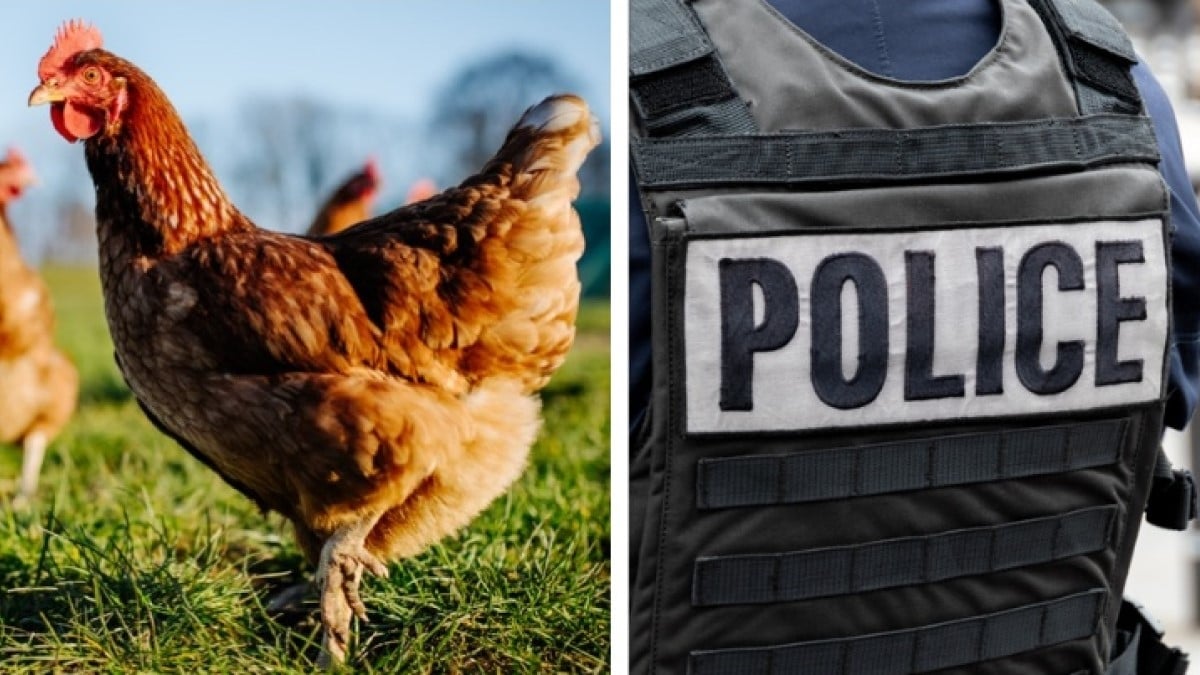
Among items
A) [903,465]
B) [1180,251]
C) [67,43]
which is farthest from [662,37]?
[1180,251]

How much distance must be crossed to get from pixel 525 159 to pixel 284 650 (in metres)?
0.65

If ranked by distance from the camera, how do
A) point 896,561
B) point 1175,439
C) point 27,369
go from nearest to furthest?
point 896,561 → point 27,369 → point 1175,439

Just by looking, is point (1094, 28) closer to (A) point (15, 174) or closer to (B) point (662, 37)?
(B) point (662, 37)

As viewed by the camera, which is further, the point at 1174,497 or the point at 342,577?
the point at 1174,497

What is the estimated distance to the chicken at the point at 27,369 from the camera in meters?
2.09

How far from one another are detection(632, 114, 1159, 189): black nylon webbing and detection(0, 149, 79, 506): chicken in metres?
0.90

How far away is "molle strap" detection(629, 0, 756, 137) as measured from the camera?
5.69 feet

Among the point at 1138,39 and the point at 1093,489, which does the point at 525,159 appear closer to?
the point at 1093,489

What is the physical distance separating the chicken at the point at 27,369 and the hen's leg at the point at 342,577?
554 mm

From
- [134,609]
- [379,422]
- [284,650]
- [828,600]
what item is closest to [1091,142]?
[828,600]

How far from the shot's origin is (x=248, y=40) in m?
1.78

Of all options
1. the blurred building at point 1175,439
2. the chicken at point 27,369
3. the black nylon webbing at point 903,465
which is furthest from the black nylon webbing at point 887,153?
the blurred building at point 1175,439

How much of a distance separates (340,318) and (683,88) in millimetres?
482

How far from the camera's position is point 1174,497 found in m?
2.20
